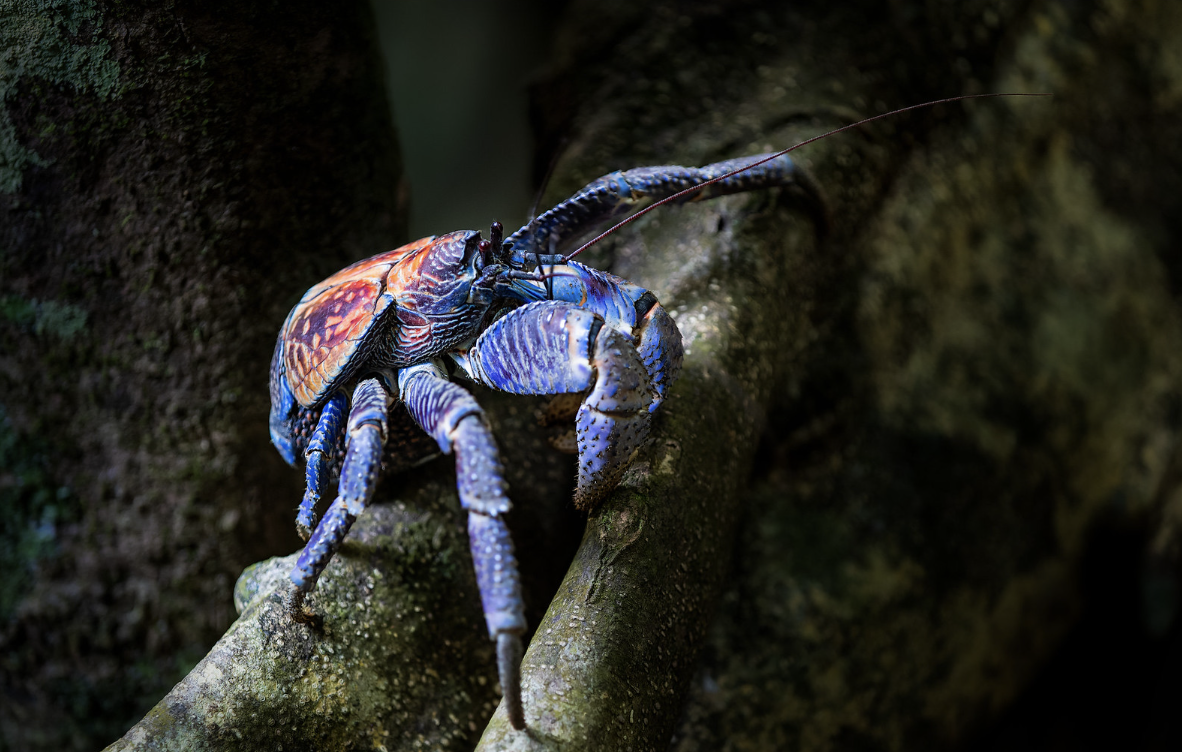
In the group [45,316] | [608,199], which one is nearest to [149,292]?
[45,316]

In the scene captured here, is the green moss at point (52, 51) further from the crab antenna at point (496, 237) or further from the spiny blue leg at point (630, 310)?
the spiny blue leg at point (630, 310)

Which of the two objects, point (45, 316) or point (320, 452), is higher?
point (45, 316)

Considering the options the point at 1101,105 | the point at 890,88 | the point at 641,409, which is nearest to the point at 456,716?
the point at 641,409

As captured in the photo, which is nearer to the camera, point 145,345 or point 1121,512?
point 145,345

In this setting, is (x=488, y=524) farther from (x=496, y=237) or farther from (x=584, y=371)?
(x=496, y=237)

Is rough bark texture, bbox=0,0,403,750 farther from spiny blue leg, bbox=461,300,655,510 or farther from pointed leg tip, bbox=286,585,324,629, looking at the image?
spiny blue leg, bbox=461,300,655,510

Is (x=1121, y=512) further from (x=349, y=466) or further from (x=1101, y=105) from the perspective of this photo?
(x=349, y=466)

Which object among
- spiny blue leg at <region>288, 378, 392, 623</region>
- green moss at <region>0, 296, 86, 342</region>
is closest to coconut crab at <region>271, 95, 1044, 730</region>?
spiny blue leg at <region>288, 378, 392, 623</region>
